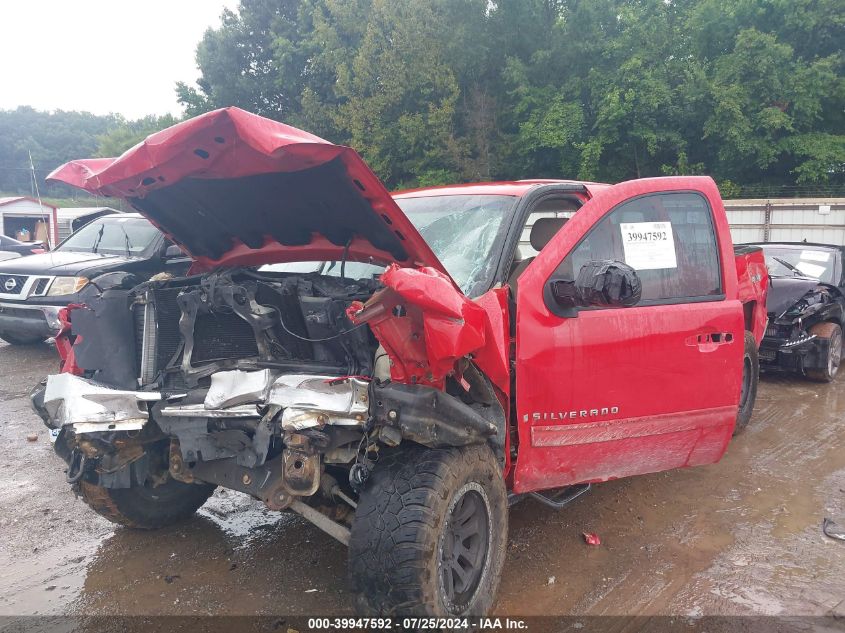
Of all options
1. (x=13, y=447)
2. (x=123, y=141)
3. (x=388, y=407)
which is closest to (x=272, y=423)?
(x=388, y=407)

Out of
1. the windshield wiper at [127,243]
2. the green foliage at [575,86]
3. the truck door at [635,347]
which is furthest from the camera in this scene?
the green foliage at [575,86]

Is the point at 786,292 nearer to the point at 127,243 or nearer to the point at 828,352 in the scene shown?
the point at 828,352

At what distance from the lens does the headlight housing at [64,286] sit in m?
7.07

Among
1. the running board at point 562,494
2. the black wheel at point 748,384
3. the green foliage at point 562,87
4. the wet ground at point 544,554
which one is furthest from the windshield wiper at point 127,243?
the green foliage at point 562,87

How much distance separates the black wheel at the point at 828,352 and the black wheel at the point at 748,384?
6.99 feet

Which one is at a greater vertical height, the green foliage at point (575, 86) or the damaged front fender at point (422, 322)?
the green foliage at point (575, 86)

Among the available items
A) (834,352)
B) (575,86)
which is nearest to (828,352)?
(834,352)

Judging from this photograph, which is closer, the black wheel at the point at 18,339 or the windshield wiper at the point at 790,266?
the windshield wiper at the point at 790,266

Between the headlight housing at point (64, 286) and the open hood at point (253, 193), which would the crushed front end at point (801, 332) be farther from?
the headlight housing at point (64, 286)

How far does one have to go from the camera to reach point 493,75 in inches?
1211

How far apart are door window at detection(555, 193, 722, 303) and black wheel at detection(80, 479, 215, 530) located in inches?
99.3

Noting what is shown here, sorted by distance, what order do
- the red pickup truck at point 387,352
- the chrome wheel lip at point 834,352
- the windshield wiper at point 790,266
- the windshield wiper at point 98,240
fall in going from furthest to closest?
the windshield wiper at point 98,240 → the windshield wiper at point 790,266 → the chrome wheel lip at point 834,352 → the red pickup truck at point 387,352

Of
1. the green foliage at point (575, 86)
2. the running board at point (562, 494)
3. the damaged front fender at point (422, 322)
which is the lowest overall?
the running board at point (562, 494)

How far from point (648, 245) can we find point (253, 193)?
2.07 metres
